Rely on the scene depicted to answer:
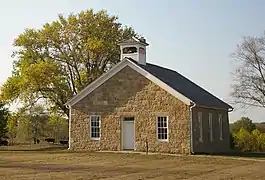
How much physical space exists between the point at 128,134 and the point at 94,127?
2485 millimetres

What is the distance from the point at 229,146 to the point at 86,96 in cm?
1186

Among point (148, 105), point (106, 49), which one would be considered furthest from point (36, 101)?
point (148, 105)

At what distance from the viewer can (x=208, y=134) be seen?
3147cm

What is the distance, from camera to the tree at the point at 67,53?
38.5m

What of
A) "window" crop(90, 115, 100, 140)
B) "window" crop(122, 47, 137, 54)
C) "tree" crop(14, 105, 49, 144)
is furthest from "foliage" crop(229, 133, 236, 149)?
"tree" crop(14, 105, 49, 144)

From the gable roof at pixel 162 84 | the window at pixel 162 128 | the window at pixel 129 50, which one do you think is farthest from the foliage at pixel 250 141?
the window at pixel 129 50

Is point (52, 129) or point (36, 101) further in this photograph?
point (52, 129)

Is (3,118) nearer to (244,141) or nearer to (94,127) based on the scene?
(94,127)

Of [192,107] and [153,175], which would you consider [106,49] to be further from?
[153,175]

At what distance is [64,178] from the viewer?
15.8m

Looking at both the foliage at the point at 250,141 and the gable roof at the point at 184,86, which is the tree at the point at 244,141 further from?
the gable roof at the point at 184,86

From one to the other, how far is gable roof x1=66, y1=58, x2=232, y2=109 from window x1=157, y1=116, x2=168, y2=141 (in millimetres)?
1690

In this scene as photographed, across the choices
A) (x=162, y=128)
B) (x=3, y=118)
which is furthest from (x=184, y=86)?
(x=3, y=118)

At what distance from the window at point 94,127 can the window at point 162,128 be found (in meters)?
4.27
